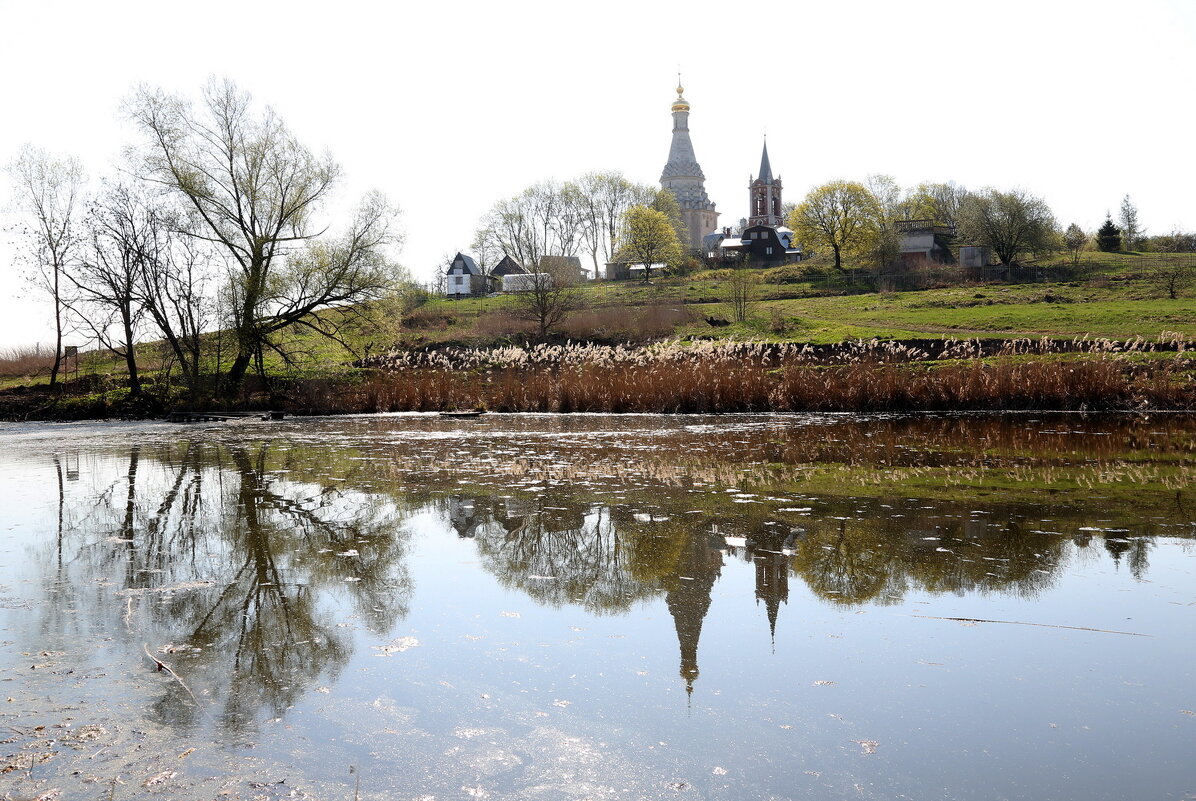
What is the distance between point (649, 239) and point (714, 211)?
40.9m

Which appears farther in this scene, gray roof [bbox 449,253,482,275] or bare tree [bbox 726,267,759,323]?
gray roof [bbox 449,253,482,275]

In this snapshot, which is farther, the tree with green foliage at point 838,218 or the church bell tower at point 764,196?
the church bell tower at point 764,196

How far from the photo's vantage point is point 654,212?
7000 centimetres

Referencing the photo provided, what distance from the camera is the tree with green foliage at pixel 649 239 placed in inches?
2704

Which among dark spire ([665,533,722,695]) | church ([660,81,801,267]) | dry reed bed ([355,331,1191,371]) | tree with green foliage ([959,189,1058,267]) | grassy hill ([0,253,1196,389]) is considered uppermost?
church ([660,81,801,267])

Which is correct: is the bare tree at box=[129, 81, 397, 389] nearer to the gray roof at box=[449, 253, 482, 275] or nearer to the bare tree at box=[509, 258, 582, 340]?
the bare tree at box=[509, 258, 582, 340]

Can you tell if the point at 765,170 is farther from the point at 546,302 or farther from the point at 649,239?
the point at 546,302

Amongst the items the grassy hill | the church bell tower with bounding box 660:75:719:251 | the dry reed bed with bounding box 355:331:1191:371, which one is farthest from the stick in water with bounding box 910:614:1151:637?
the church bell tower with bounding box 660:75:719:251

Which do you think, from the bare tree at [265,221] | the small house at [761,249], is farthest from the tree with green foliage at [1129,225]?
the bare tree at [265,221]

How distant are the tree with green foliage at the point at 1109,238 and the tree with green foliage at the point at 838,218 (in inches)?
730

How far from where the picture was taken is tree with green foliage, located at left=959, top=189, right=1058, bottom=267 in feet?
187

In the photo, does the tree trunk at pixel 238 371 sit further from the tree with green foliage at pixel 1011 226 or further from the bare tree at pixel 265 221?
the tree with green foliage at pixel 1011 226

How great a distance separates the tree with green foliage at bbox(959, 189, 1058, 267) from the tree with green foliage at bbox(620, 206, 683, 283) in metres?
21.7

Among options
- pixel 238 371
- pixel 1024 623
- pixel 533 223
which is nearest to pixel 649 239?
pixel 533 223
